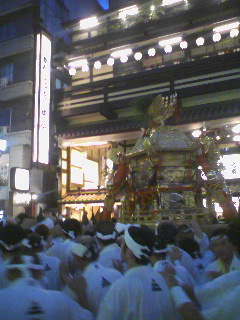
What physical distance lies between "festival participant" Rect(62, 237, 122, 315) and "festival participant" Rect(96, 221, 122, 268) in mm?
491

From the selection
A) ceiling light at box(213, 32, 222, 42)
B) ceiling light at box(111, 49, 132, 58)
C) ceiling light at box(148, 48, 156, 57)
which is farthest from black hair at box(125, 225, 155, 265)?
ceiling light at box(111, 49, 132, 58)

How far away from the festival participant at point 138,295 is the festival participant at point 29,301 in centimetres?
25

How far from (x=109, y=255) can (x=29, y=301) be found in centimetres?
166

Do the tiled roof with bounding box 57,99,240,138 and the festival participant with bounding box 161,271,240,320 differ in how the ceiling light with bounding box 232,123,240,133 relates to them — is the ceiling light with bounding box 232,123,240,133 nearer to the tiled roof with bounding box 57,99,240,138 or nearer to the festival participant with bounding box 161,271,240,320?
the tiled roof with bounding box 57,99,240,138

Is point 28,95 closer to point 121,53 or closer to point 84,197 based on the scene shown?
point 121,53

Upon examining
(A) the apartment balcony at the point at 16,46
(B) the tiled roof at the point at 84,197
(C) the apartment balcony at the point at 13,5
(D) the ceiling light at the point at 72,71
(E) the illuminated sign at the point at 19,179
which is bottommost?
(B) the tiled roof at the point at 84,197

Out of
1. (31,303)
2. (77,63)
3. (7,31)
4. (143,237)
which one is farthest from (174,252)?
(7,31)

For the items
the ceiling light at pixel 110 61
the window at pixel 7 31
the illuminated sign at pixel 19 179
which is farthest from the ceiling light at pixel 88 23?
the illuminated sign at pixel 19 179

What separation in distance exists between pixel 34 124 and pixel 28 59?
234 inches

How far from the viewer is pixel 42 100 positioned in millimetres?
17453

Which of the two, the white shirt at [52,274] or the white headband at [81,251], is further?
the white shirt at [52,274]

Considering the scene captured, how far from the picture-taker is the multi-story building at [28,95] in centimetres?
1738

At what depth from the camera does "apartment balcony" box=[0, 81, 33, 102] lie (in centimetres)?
1977

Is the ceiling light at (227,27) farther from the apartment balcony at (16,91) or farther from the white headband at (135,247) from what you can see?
the white headband at (135,247)
